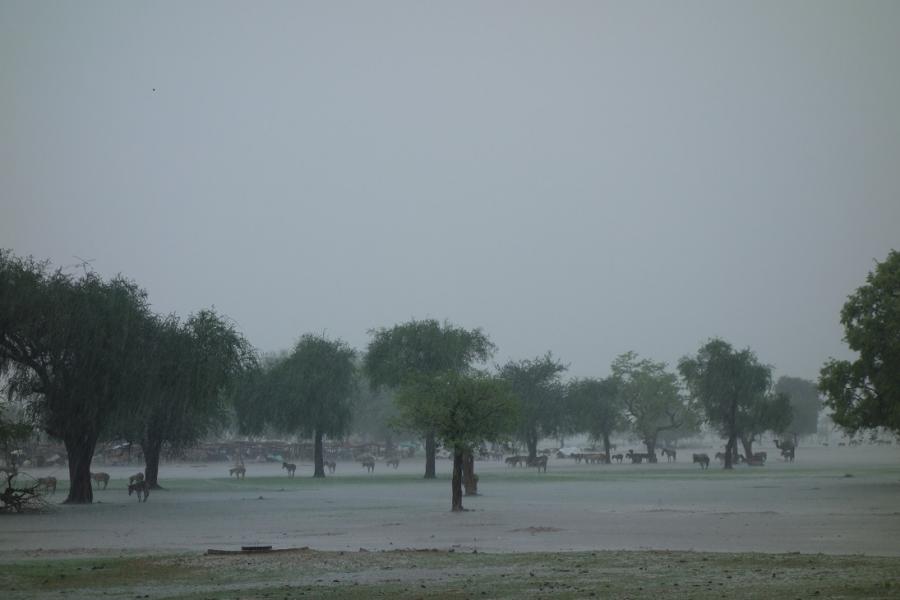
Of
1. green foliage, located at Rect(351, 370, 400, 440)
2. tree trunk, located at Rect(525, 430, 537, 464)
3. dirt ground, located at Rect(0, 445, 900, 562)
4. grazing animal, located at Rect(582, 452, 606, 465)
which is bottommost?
dirt ground, located at Rect(0, 445, 900, 562)

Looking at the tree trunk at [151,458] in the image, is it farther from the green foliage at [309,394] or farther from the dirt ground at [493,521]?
the green foliage at [309,394]

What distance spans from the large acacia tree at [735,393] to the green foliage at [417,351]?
70.7ft

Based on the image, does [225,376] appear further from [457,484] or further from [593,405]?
[593,405]

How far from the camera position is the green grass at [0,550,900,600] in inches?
641

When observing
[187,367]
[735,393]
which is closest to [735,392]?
[735,393]

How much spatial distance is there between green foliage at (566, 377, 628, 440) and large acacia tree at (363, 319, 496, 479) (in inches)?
1150

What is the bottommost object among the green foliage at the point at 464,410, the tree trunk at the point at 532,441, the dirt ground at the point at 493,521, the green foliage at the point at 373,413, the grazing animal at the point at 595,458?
the dirt ground at the point at 493,521

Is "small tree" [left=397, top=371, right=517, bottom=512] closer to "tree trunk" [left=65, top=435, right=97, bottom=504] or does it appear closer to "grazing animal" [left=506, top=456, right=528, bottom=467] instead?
"tree trunk" [left=65, top=435, right=97, bottom=504]

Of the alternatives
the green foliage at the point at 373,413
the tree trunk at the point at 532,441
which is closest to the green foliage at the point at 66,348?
the tree trunk at the point at 532,441

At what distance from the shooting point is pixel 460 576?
18703mm

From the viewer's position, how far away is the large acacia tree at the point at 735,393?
88062 mm

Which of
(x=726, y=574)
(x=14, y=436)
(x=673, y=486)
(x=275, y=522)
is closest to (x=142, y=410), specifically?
(x=14, y=436)

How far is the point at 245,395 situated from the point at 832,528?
56.7 m

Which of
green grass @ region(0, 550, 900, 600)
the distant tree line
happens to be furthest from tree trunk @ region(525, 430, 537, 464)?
green grass @ region(0, 550, 900, 600)
